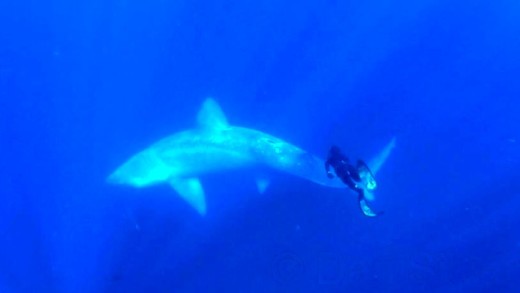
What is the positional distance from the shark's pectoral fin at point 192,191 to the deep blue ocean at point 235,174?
49 centimetres

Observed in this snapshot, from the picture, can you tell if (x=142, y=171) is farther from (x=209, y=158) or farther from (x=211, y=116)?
(x=211, y=116)

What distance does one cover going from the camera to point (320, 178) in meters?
8.75

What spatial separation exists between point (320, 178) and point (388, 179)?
3.55m

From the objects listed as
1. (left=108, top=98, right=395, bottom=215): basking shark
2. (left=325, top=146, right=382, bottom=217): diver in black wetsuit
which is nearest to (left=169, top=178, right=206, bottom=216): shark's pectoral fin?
(left=108, top=98, right=395, bottom=215): basking shark

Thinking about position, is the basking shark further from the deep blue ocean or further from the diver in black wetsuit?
the diver in black wetsuit

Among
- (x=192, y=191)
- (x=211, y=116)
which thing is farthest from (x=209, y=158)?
(x=192, y=191)

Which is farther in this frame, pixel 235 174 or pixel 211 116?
pixel 235 174

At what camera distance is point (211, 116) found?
9.70 metres

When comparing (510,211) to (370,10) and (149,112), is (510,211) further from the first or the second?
→ (149,112)

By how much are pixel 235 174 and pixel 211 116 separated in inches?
65.4

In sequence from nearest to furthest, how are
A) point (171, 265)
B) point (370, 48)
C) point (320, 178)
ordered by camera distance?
point (320, 178)
point (171, 265)
point (370, 48)

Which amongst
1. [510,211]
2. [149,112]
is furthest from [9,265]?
[510,211]

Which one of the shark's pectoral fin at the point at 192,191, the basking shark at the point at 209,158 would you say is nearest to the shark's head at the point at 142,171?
the basking shark at the point at 209,158

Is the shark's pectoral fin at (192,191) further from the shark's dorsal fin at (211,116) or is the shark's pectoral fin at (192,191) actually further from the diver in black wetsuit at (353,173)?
the diver in black wetsuit at (353,173)
